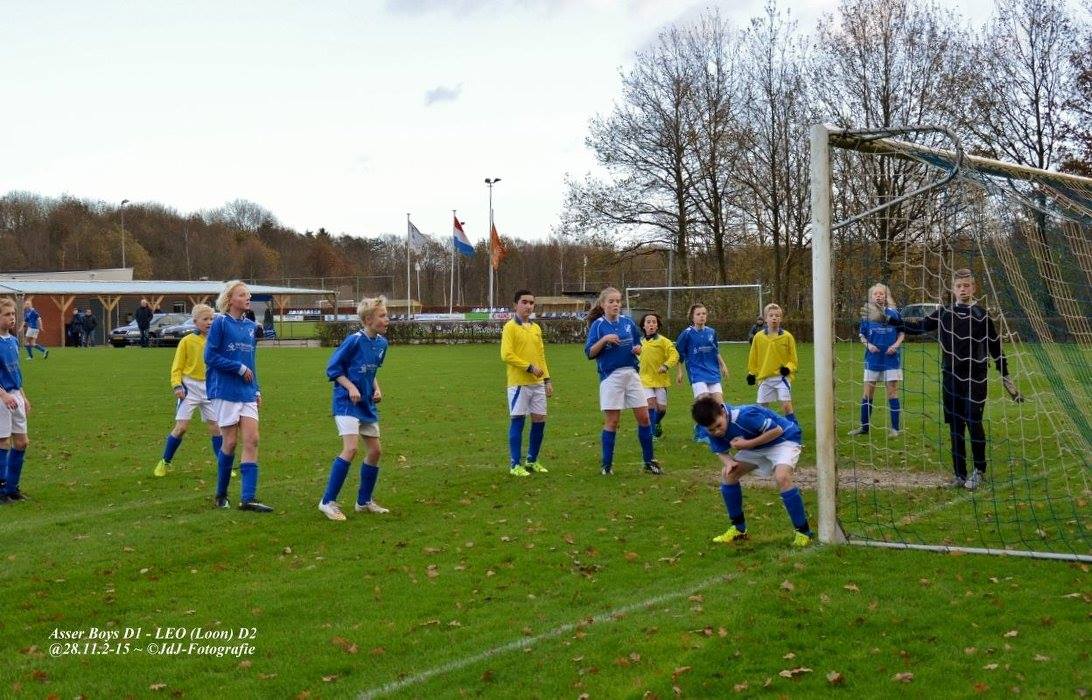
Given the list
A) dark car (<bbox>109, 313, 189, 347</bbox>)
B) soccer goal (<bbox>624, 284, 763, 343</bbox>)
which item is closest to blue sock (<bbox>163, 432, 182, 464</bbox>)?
soccer goal (<bbox>624, 284, 763, 343</bbox>)

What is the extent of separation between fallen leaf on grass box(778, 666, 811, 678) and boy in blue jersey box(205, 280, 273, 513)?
17.9ft

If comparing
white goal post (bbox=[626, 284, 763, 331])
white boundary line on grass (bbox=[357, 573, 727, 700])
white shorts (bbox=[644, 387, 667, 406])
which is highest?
white goal post (bbox=[626, 284, 763, 331])

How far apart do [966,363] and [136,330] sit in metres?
48.7

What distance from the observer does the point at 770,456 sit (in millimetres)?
7285

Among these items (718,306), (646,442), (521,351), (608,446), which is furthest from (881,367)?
(718,306)

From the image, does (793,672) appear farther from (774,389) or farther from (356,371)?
(774,389)

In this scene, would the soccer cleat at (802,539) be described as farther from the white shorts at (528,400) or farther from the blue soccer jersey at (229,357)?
the blue soccer jersey at (229,357)

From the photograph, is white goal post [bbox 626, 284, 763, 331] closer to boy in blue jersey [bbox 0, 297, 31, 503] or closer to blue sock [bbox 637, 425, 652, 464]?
blue sock [bbox 637, 425, 652, 464]

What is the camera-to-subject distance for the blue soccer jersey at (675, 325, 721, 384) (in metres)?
A: 12.4

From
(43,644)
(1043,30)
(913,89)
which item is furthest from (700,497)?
(1043,30)

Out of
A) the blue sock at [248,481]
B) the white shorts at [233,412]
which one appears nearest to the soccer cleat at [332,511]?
the blue sock at [248,481]

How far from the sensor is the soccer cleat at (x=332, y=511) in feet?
28.9

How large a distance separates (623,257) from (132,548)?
4028cm

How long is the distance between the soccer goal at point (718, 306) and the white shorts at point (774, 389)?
26921 millimetres
